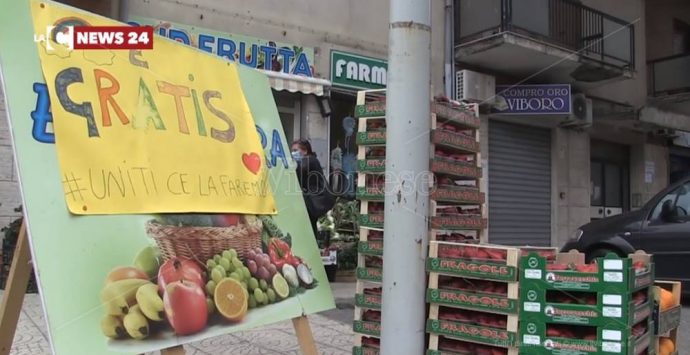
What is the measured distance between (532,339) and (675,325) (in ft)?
4.85

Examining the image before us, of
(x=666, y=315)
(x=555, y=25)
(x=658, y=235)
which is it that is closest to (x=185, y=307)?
(x=666, y=315)

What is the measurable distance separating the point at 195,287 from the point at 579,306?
78.5 inches

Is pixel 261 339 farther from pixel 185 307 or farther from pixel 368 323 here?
pixel 185 307

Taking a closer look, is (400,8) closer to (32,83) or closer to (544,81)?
(32,83)

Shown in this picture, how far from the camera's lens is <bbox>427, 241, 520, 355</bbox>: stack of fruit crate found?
11.2ft

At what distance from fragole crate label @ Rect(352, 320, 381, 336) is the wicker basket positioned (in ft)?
3.61

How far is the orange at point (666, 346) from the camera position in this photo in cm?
398

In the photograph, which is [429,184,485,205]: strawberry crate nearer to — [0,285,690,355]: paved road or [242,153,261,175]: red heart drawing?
[242,153,261,175]: red heart drawing

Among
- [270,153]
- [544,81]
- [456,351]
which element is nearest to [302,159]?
[270,153]

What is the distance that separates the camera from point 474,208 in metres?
4.57

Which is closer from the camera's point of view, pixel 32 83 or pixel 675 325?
pixel 32 83

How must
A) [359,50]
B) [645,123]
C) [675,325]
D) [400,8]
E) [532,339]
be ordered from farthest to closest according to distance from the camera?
[645,123] → [359,50] → [675,325] → [400,8] → [532,339]

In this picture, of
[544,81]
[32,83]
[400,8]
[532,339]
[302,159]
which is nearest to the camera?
[32,83]

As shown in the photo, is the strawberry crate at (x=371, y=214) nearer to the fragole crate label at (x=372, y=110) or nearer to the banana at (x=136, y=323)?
the fragole crate label at (x=372, y=110)
